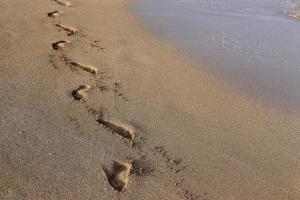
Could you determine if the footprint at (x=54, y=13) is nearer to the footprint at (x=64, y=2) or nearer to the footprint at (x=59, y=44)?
the footprint at (x=64, y=2)

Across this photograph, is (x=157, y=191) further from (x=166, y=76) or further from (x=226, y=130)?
(x=166, y=76)

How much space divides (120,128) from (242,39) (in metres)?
3.04

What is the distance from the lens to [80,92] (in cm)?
420

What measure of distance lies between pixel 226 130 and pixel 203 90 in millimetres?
840

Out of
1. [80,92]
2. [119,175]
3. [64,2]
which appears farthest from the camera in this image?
[64,2]

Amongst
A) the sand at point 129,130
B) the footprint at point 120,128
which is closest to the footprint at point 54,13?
the sand at point 129,130

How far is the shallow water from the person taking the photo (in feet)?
16.0

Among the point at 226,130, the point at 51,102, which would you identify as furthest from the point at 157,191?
the point at 51,102

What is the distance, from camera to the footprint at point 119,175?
302 centimetres

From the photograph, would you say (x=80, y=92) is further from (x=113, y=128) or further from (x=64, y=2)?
(x=64, y=2)

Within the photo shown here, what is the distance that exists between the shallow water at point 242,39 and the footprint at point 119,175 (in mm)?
1826

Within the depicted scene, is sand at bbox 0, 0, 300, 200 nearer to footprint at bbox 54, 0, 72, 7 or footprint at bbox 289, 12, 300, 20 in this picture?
footprint at bbox 54, 0, 72, 7

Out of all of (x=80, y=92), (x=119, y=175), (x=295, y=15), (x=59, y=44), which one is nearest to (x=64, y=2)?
(x=59, y=44)

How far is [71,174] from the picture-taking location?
9.97 ft
